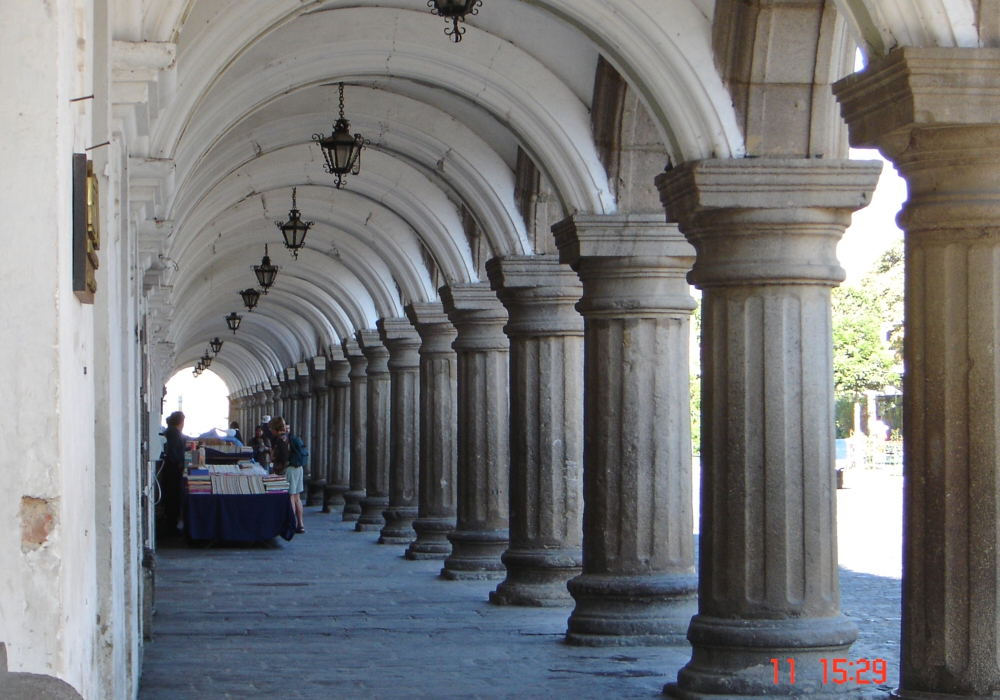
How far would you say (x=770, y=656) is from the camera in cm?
664

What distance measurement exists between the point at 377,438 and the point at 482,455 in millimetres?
6089

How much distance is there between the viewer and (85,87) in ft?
9.66

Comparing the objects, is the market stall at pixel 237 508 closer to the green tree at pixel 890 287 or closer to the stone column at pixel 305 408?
the stone column at pixel 305 408

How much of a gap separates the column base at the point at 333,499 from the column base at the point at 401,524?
7.22 m

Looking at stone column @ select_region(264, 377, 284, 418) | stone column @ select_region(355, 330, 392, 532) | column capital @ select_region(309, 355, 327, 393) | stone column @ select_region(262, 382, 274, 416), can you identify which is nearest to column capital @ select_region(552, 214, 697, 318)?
stone column @ select_region(355, 330, 392, 532)

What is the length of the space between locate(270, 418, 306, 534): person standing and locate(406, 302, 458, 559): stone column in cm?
326

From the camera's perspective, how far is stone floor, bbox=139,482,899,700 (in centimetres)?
761

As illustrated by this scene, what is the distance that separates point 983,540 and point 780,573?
1777mm

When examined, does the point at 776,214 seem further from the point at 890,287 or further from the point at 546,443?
the point at 890,287

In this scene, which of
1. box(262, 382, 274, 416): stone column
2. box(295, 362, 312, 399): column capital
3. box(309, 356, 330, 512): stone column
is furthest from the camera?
box(262, 382, 274, 416): stone column

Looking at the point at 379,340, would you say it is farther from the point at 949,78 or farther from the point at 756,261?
the point at 949,78

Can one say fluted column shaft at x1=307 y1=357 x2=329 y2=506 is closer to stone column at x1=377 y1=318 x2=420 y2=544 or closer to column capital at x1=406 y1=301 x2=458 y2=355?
stone column at x1=377 y1=318 x2=420 y2=544

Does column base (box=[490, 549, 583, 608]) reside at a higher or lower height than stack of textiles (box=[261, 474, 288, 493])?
lower

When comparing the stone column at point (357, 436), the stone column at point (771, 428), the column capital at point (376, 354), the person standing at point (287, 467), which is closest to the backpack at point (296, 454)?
the person standing at point (287, 467)
